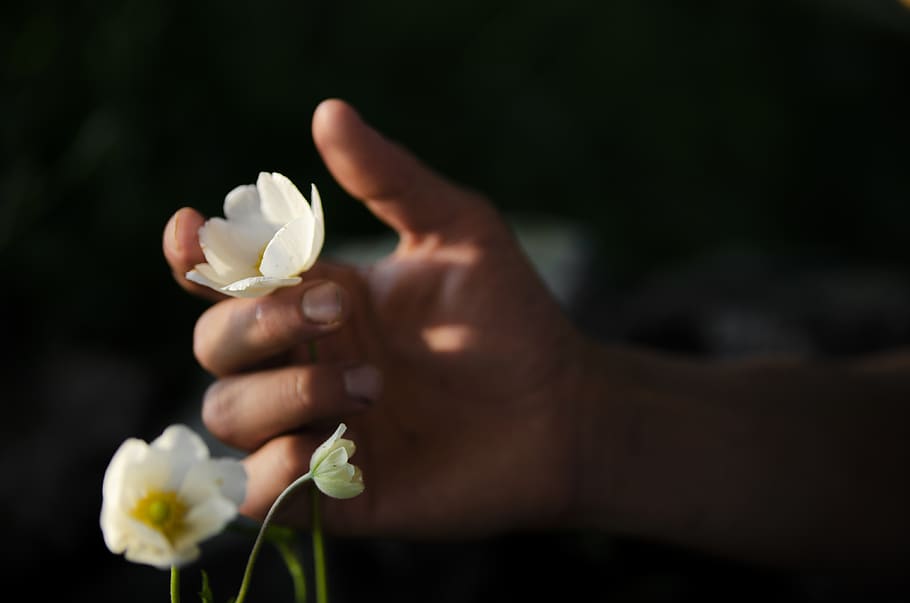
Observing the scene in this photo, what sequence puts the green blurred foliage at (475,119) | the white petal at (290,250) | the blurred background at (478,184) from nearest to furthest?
the white petal at (290,250), the blurred background at (478,184), the green blurred foliage at (475,119)

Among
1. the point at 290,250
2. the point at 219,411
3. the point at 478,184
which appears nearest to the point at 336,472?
the point at 290,250

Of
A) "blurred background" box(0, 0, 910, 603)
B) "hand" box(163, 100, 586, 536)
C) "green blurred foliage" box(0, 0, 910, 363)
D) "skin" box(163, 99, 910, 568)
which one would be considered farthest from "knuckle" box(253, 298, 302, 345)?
"green blurred foliage" box(0, 0, 910, 363)

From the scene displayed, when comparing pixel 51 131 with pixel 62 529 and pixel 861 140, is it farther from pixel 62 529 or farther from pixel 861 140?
pixel 861 140

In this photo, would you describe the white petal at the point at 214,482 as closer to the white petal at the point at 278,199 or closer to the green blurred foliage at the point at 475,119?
the white petal at the point at 278,199

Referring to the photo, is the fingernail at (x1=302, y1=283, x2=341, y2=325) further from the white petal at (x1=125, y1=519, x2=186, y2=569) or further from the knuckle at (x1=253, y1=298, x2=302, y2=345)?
the white petal at (x1=125, y1=519, x2=186, y2=569)

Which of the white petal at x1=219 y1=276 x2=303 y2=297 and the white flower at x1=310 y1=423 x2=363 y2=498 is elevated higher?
the white petal at x1=219 y1=276 x2=303 y2=297

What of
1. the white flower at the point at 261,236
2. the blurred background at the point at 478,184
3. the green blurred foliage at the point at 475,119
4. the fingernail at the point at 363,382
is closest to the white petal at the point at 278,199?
the white flower at the point at 261,236
